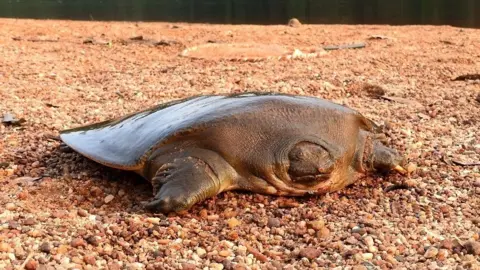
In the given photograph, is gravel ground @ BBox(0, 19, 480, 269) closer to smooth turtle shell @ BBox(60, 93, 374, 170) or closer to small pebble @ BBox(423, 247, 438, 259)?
small pebble @ BBox(423, 247, 438, 259)

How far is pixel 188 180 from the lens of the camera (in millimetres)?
2402

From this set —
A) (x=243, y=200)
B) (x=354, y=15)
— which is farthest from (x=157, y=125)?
(x=354, y=15)

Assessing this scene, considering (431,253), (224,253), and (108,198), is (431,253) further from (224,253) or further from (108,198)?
(108,198)

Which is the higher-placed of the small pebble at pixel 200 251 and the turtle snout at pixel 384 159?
the turtle snout at pixel 384 159

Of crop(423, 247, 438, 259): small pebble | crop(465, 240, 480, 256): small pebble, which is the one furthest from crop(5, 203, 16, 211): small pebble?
crop(465, 240, 480, 256): small pebble

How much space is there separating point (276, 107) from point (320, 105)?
0.76 ft

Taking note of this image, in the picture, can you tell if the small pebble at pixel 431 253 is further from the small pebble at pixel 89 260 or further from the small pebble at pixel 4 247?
the small pebble at pixel 4 247

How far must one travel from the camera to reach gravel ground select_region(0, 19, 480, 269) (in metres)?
2.04

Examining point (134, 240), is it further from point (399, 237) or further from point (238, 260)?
point (399, 237)

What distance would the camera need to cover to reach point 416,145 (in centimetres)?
344

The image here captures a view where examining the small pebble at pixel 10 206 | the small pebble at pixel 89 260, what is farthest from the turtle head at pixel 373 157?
the small pebble at pixel 10 206

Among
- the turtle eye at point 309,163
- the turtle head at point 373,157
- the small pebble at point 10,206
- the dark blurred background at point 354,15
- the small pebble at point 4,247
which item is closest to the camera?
the small pebble at point 4,247

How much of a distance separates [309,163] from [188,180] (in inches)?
20.5

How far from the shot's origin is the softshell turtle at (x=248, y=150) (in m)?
2.48
